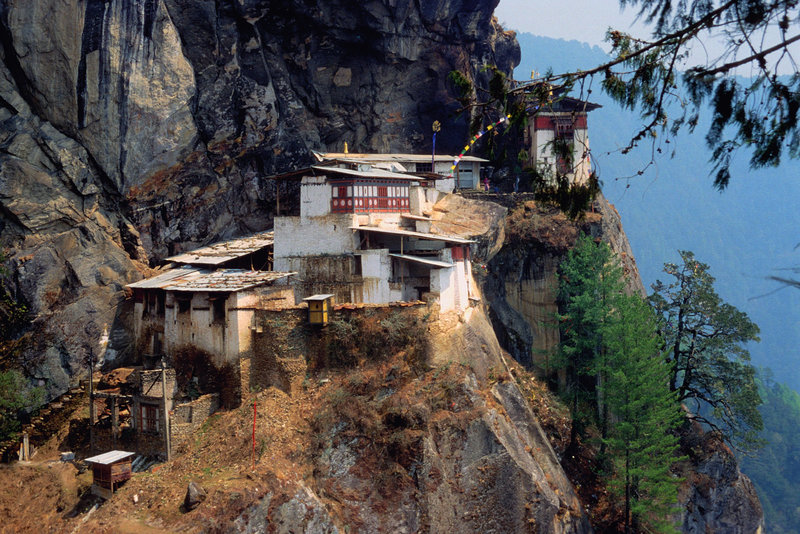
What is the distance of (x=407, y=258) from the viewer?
27.7 metres

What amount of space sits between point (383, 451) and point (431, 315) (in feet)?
20.0

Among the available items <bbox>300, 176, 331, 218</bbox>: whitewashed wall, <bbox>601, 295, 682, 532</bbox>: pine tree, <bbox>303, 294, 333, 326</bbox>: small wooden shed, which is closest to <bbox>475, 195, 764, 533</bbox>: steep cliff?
<bbox>601, 295, 682, 532</bbox>: pine tree

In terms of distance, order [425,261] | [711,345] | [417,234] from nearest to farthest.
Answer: [425,261]
[417,234]
[711,345]

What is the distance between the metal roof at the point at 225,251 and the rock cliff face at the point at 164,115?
1841mm

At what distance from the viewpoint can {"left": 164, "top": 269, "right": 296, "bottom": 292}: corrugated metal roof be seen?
82.1 feet

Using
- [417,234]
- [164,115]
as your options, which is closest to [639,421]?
[417,234]

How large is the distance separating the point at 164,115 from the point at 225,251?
7242mm

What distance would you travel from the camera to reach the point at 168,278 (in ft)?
92.6

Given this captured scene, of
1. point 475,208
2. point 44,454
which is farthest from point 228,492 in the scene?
point 475,208

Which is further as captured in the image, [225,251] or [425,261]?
[225,251]

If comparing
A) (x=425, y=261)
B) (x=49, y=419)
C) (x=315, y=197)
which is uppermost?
(x=315, y=197)

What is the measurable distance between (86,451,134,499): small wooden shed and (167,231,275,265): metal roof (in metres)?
10.8

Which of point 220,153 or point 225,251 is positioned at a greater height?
point 220,153

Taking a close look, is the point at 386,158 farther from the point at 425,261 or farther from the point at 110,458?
the point at 110,458
